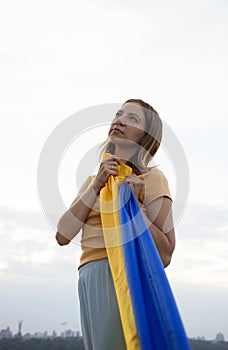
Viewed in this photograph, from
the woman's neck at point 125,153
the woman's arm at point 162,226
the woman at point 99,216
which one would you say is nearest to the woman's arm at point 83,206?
the woman at point 99,216

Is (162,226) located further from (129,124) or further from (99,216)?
(129,124)

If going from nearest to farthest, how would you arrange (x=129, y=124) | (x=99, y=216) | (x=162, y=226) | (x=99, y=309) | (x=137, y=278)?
(x=137, y=278) → (x=99, y=309) → (x=162, y=226) → (x=99, y=216) → (x=129, y=124)

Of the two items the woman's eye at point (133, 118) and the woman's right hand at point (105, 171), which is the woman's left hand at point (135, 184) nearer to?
the woman's right hand at point (105, 171)

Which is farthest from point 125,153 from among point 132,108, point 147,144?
point 132,108

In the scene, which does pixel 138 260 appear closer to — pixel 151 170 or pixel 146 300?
pixel 146 300

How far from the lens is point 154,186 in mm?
2371

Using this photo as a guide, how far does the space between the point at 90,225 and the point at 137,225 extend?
0.91 feet

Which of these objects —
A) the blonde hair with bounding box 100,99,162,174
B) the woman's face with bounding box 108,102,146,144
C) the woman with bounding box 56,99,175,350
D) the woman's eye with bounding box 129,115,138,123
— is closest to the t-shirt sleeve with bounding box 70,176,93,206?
the woman with bounding box 56,99,175,350

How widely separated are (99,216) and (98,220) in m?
0.02

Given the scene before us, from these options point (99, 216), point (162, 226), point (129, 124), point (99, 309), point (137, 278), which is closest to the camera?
point (137, 278)

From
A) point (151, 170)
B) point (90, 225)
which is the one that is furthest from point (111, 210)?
point (151, 170)

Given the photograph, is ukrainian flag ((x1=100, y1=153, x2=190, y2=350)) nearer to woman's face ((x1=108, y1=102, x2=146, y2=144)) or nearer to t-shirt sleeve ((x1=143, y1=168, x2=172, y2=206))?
t-shirt sleeve ((x1=143, y1=168, x2=172, y2=206))

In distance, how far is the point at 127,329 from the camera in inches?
77.9

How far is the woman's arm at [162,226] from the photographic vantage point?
222 centimetres
